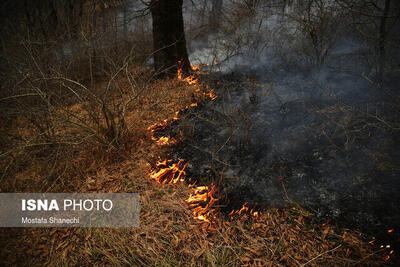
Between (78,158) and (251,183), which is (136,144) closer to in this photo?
(78,158)

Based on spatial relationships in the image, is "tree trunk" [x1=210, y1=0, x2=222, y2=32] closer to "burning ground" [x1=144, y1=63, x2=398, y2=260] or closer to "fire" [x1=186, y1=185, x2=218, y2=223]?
"burning ground" [x1=144, y1=63, x2=398, y2=260]

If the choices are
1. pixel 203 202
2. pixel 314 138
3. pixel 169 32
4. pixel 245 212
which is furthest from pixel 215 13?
pixel 245 212

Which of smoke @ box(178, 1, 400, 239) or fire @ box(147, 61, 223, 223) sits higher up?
smoke @ box(178, 1, 400, 239)

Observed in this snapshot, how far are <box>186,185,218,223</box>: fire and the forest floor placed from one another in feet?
0.21

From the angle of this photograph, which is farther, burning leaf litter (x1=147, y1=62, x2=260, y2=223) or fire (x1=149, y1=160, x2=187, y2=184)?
fire (x1=149, y1=160, x2=187, y2=184)

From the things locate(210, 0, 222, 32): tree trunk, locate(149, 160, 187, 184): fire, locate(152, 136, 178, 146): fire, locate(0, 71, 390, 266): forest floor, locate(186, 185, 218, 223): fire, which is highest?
locate(210, 0, 222, 32): tree trunk

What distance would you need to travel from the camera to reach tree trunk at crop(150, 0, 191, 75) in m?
5.14

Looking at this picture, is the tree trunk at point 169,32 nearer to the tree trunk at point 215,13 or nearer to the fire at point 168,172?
the fire at point 168,172

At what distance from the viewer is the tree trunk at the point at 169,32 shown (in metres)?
5.14

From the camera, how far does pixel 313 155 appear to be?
2631 mm

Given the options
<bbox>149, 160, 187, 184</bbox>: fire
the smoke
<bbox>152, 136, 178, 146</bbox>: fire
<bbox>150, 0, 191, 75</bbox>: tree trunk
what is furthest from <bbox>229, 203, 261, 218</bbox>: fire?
<bbox>150, 0, 191, 75</bbox>: tree trunk

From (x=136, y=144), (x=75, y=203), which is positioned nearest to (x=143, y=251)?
(x=75, y=203)

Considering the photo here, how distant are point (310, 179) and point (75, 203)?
9.16 feet

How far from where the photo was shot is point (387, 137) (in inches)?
98.3
